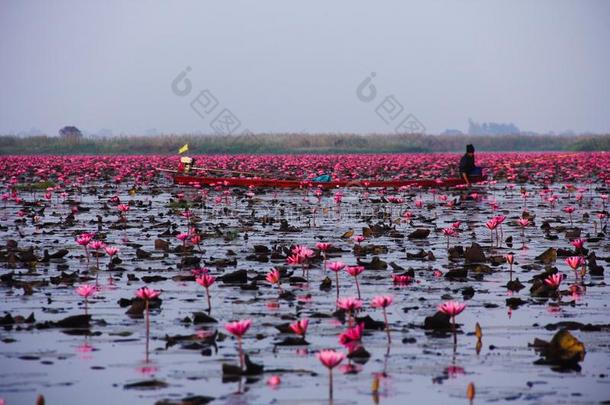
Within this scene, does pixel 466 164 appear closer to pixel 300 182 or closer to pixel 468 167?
pixel 468 167

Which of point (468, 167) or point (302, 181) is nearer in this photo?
→ point (302, 181)

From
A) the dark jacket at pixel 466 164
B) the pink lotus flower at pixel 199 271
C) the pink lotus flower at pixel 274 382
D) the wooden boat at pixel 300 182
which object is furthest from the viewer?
the dark jacket at pixel 466 164

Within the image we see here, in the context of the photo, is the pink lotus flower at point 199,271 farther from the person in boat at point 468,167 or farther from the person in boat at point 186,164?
the person in boat at point 468,167

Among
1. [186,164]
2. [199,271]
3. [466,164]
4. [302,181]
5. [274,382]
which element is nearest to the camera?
[274,382]

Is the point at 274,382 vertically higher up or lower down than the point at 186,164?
lower down

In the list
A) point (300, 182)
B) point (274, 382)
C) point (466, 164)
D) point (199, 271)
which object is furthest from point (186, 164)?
point (274, 382)

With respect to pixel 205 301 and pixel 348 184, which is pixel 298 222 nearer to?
pixel 205 301

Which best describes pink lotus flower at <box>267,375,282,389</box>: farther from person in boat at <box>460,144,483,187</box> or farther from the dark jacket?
the dark jacket

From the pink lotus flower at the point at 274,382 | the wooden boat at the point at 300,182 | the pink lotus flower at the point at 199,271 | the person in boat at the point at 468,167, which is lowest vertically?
the pink lotus flower at the point at 274,382

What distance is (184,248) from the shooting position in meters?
13.0

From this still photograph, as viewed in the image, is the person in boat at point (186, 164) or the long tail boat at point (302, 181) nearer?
the long tail boat at point (302, 181)

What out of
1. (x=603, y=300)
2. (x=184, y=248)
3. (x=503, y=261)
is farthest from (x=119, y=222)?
(x=603, y=300)

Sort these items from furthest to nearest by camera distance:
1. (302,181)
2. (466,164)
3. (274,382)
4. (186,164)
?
(186,164), (466,164), (302,181), (274,382)

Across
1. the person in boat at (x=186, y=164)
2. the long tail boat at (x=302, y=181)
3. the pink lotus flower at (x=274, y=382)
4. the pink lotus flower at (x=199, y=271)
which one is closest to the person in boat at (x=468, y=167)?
the long tail boat at (x=302, y=181)
